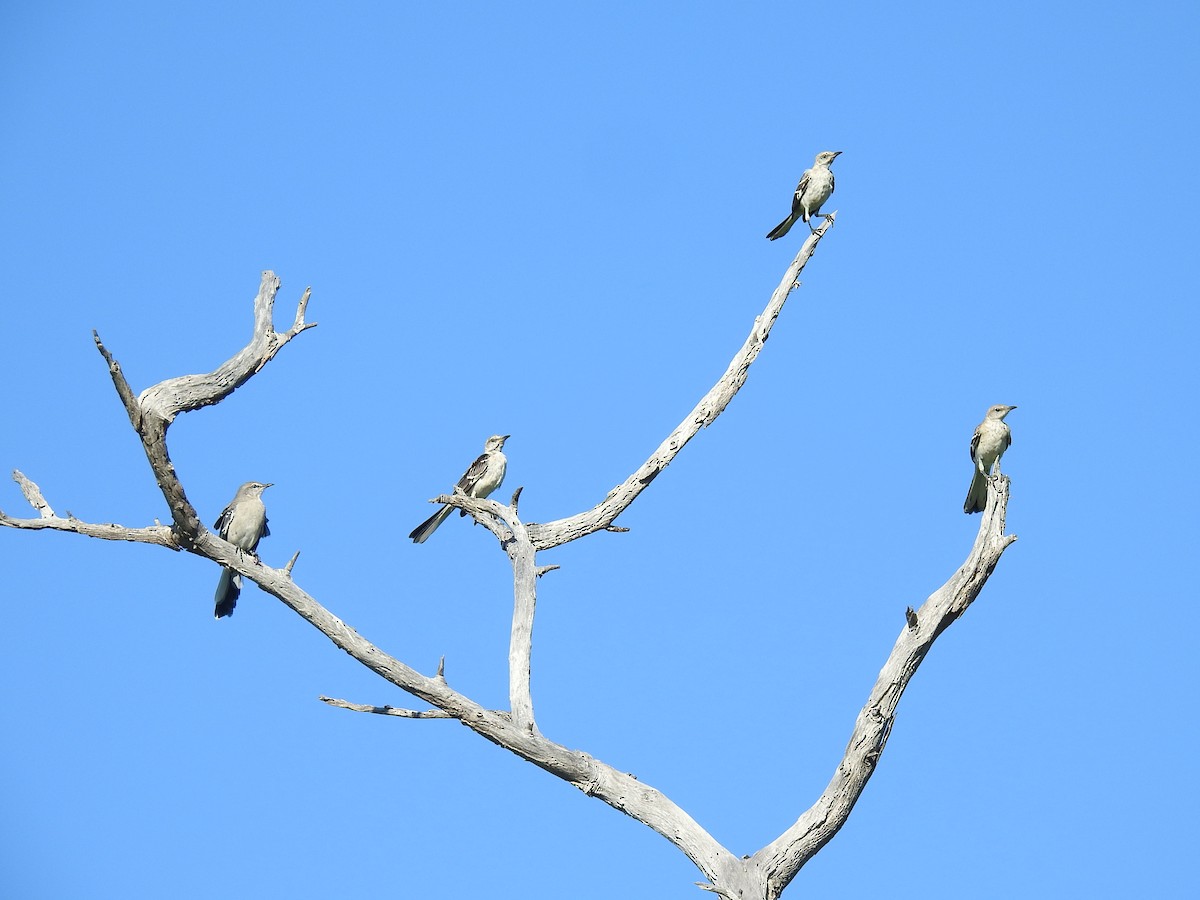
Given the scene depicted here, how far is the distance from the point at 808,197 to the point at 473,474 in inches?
174

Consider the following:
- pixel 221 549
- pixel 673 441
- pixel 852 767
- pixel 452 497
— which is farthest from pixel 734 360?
pixel 221 549

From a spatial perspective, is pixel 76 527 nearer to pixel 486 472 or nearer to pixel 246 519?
pixel 246 519

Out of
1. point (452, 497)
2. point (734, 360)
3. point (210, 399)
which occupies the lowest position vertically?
point (210, 399)

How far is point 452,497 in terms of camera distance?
34.8ft

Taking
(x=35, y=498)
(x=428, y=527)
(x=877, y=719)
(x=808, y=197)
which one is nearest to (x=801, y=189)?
(x=808, y=197)

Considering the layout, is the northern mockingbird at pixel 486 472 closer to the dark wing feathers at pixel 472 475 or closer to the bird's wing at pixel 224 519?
the dark wing feathers at pixel 472 475

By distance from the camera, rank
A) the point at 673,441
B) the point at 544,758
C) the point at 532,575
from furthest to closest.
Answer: the point at 673,441
the point at 532,575
the point at 544,758

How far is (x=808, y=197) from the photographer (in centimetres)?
1312

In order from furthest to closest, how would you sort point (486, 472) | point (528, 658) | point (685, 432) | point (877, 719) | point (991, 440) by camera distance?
point (486, 472) → point (991, 440) → point (685, 432) → point (528, 658) → point (877, 719)

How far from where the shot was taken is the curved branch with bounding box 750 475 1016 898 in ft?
27.6

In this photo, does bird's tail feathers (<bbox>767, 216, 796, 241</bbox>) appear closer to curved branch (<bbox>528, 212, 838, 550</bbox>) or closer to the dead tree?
curved branch (<bbox>528, 212, 838, 550</bbox>)

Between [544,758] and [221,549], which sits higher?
[221,549]

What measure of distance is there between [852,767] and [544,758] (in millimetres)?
2049

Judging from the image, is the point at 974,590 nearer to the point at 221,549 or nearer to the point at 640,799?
the point at 640,799
